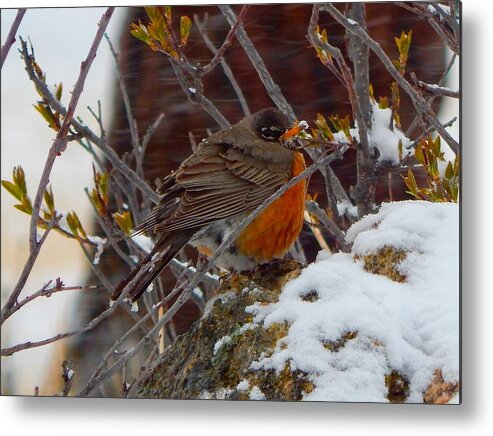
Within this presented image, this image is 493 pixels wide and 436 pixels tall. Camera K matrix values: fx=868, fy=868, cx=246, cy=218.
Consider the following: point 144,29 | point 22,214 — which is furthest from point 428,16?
point 22,214

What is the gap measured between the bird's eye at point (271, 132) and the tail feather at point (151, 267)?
51 cm

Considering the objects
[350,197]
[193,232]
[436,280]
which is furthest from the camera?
[350,197]

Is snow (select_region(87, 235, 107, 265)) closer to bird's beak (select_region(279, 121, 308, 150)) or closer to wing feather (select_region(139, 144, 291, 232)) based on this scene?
wing feather (select_region(139, 144, 291, 232))

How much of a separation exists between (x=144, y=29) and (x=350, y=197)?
2.81 ft

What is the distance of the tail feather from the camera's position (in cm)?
255

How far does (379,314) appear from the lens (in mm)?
2320

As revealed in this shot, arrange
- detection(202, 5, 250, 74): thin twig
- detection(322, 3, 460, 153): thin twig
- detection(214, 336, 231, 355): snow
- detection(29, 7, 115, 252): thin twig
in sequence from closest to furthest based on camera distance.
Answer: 1. detection(29, 7, 115, 252): thin twig
2. detection(214, 336, 231, 355): snow
3. detection(322, 3, 460, 153): thin twig
4. detection(202, 5, 250, 74): thin twig

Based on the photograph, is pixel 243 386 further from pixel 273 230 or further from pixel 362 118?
pixel 362 118

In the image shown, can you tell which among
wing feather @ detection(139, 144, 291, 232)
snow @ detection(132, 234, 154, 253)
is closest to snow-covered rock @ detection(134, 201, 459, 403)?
wing feather @ detection(139, 144, 291, 232)

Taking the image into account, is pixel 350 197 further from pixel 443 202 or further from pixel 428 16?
pixel 428 16

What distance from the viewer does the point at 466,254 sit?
251 centimetres

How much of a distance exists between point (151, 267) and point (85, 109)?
2.30 ft

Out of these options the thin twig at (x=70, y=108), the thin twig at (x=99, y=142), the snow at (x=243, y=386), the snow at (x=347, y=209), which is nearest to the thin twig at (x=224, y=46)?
the thin twig at (x=99, y=142)

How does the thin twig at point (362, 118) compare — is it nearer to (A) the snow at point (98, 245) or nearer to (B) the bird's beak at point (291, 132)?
(B) the bird's beak at point (291, 132)
